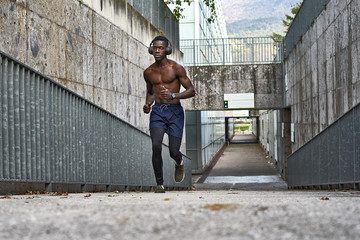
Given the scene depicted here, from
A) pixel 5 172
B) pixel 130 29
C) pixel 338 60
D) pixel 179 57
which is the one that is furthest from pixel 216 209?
pixel 179 57

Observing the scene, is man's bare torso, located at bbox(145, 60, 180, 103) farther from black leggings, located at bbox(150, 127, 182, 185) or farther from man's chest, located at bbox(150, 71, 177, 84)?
black leggings, located at bbox(150, 127, 182, 185)

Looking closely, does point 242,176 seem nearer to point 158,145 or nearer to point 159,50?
point 158,145

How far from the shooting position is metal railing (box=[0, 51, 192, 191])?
555 centimetres

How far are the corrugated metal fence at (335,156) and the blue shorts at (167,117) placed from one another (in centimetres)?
→ 244

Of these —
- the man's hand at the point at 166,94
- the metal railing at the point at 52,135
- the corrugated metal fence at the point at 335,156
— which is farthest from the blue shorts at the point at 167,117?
the corrugated metal fence at the point at 335,156

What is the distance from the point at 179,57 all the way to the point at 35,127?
1643cm

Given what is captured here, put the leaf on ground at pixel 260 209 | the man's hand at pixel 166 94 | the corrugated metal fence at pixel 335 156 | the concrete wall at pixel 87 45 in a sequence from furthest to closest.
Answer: the corrugated metal fence at pixel 335 156 < the man's hand at pixel 166 94 < the concrete wall at pixel 87 45 < the leaf on ground at pixel 260 209

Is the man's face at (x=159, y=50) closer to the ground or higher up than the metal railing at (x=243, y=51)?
closer to the ground

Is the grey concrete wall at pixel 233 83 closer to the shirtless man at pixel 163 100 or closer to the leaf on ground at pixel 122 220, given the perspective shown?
the shirtless man at pixel 163 100

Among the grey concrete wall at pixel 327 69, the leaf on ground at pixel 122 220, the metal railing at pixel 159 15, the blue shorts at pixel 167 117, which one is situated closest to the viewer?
the leaf on ground at pixel 122 220

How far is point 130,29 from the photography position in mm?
13008

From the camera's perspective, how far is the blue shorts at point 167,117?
24.8 ft

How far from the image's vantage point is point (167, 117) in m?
7.56

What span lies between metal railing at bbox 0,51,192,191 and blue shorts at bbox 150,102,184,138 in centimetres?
100
